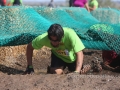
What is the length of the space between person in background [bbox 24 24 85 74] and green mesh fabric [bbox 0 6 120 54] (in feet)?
2.44

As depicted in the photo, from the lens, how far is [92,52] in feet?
38.8

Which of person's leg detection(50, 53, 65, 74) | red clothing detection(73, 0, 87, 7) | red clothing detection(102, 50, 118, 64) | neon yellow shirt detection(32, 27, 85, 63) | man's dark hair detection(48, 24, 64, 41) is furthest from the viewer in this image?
red clothing detection(73, 0, 87, 7)

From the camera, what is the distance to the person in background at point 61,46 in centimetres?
635

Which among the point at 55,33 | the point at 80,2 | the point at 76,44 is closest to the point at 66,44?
the point at 76,44

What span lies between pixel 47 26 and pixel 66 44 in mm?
1780

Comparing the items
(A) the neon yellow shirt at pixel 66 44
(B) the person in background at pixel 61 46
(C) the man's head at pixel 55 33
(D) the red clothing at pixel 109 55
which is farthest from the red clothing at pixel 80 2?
(C) the man's head at pixel 55 33

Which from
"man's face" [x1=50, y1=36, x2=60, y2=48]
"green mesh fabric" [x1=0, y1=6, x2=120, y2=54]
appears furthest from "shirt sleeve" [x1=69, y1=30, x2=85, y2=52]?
"green mesh fabric" [x1=0, y1=6, x2=120, y2=54]

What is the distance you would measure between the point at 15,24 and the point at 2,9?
1.67ft

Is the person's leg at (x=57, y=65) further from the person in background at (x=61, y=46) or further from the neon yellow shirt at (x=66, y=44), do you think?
the neon yellow shirt at (x=66, y=44)

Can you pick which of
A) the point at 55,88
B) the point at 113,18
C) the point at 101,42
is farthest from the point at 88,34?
the point at 113,18

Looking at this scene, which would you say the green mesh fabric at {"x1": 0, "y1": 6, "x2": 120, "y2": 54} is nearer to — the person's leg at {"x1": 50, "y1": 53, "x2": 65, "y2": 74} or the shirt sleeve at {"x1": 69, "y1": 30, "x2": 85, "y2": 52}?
the person's leg at {"x1": 50, "y1": 53, "x2": 65, "y2": 74}

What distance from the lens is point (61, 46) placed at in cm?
690

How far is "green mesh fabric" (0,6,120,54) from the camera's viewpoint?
26.0 feet

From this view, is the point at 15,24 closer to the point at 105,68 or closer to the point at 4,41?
the point at 4,41
